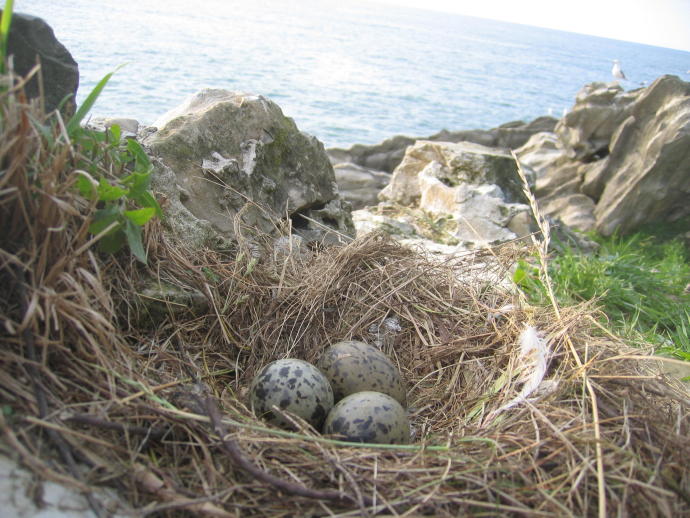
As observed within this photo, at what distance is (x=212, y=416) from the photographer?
4.95 ft

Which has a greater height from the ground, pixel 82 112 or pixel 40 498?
pixel 82 112

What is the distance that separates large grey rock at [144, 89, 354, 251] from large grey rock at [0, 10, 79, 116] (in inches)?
23.0

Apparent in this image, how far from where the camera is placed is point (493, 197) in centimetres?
486

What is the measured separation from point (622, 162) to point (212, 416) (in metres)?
8.54

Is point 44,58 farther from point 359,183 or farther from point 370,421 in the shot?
point 359,183

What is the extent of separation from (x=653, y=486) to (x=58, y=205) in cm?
176

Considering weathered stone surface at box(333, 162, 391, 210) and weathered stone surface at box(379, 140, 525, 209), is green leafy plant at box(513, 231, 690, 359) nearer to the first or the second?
weathered stone surface at box(379, 140, 525, 209)

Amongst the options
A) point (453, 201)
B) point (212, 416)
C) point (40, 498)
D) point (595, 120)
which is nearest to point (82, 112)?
point (212, 416)

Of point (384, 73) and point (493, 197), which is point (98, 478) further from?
point (384, 73)

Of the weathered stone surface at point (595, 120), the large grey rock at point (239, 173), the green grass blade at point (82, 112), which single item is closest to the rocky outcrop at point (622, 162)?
the weathered stone surface at point (595, 120)

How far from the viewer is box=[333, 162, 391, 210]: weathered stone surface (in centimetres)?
977

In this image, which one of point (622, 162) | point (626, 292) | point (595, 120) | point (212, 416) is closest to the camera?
point (212, 416)

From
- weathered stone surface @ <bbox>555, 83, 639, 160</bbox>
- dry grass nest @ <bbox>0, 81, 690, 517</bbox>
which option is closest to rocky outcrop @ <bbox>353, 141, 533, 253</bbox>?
dry grass nest @ <bbox>0, 81, 690, 517</bbox>

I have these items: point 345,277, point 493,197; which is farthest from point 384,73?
point 345,277
